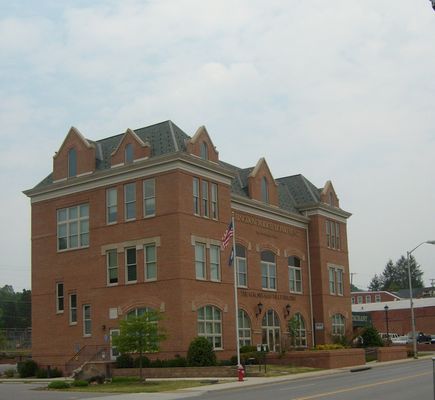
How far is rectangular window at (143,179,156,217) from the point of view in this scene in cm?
4350

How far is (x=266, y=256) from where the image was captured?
52844mm

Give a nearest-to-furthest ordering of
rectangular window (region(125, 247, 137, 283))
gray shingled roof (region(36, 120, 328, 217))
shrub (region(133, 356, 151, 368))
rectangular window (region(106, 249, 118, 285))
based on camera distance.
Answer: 1. shrub (region(133, 356, 151, 368))
2. rectangular window (region(125, 247, 137, 283))
3. gray shingled roof (region(36, 120, 328, 217))
4. rectangular window (region(106, 249, 118, 285))

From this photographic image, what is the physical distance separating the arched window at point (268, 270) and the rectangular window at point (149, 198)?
11.8 m

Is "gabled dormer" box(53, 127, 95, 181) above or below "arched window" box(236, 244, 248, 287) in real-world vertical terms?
above

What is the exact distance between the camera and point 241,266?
4934 cm

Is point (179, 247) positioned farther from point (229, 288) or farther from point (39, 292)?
point (39, 292)

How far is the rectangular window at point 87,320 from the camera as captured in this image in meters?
45.1

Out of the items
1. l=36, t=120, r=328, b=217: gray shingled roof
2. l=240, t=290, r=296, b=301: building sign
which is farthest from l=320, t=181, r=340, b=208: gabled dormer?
l=240, t=290, r=296, b=301: building sign

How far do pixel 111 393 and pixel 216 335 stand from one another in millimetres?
15253

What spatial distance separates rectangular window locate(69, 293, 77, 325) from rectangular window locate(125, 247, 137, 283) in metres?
4.81

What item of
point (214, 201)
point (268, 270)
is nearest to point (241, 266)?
point (268, 270)

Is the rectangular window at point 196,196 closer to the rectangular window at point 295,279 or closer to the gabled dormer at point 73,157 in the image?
the gabled dormer at point 73,157

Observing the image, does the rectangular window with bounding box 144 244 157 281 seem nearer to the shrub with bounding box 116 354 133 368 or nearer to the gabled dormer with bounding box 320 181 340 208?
the shrub with bounding box 116 354 133 368

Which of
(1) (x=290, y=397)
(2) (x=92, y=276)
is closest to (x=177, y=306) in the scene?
(2) (x=92, y=276)
